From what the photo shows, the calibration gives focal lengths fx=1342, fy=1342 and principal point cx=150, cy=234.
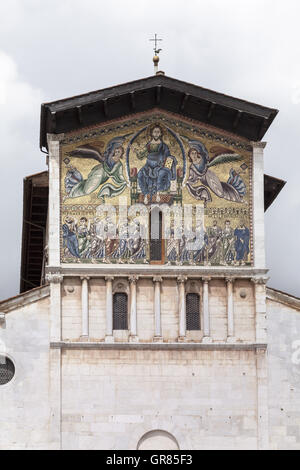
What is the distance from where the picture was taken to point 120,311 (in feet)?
123

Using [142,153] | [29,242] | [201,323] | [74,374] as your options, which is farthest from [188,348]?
[29,242]

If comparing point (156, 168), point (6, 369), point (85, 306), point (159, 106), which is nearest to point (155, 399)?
point (85, 306)

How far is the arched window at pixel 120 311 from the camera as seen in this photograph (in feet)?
123

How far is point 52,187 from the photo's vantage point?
37969 mm

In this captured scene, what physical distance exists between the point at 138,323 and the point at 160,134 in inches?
222

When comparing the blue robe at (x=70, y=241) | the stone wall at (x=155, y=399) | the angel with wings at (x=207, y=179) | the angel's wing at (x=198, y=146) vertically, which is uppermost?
the angel's wing at (x=198, y=146)

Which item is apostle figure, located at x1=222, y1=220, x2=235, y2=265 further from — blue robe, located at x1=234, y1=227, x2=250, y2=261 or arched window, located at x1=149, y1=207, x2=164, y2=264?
arched window, located at x1=149, y1=207, x2=164, y2=264

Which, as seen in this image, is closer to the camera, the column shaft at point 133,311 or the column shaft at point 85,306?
the column shaft at point 85,306

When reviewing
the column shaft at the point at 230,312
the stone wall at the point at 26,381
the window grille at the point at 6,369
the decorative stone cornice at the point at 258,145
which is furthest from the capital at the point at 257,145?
the window grille at the point at 6,369

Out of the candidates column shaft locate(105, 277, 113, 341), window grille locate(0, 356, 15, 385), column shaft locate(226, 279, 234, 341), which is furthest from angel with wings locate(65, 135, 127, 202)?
window grille locate(0, 356, 15, 385)

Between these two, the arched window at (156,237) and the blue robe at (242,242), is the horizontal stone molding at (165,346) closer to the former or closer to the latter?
the arched window at (156,237)

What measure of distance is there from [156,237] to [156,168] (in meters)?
2.05

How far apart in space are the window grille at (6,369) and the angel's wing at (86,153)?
244 inches

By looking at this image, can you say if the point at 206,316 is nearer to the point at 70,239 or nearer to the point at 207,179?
the point at 207,179
